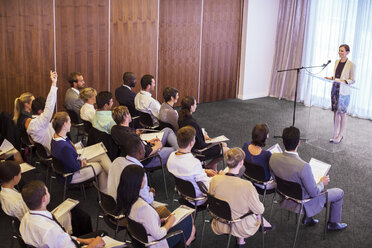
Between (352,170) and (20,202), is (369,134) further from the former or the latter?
(20,202)

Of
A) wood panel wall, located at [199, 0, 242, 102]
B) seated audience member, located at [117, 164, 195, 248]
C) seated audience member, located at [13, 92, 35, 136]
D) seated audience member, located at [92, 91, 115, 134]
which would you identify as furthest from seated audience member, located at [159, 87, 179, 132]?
wood panel wall, located at [199, 0, 242, 102]

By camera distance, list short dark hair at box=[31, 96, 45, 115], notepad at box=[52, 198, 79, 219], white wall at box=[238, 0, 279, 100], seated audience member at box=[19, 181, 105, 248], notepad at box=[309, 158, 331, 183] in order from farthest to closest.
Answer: white wall at box=[238, 0, 279, 100] < short dark hair at box=[31, 96, 45, 115] < notepad at box=[309, 158, 331, 183] < notepad at box=[52, 198, 79, 219] < seated audience member at box=[19, 181, 105, 248]

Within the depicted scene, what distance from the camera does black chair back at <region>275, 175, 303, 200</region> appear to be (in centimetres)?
401

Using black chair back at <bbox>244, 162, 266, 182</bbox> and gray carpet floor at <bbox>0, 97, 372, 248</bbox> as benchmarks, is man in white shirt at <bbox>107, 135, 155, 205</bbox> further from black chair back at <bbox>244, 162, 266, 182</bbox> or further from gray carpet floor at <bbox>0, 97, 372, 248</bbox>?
black chair back at <bbox>244, 162, 266, 182</bbox>

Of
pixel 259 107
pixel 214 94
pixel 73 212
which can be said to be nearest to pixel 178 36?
pixel 214 94

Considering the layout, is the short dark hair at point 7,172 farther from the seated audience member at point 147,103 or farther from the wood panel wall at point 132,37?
the wood panel wall at point 132,37

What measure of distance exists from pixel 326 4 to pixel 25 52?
620 cm

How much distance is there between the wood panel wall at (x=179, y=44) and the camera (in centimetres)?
889

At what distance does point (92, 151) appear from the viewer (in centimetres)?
491

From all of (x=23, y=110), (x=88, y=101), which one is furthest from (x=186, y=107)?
(x=23, y=110)

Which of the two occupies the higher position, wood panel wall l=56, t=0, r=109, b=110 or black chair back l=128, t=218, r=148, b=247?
wood panel wall l=56, t=0, r=109, b=110

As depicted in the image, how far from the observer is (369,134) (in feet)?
26.2

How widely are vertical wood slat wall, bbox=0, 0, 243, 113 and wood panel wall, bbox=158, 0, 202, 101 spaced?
0.8 inches

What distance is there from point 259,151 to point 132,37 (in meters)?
4.90
